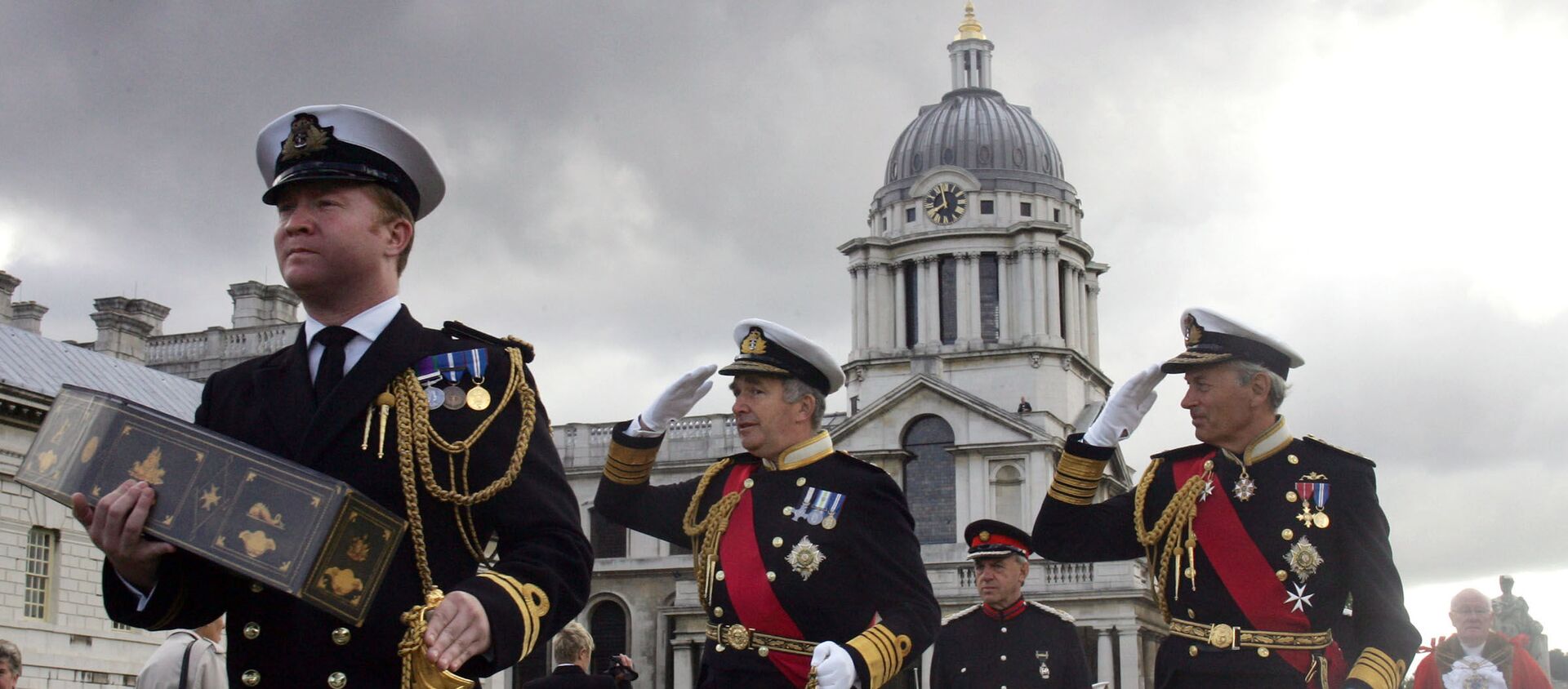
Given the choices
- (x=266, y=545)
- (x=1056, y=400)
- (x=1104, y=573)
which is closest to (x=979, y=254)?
(x=1056, y=400)

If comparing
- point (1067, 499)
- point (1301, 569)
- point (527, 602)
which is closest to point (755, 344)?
point (1067, 499)

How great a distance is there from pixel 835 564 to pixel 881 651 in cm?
68

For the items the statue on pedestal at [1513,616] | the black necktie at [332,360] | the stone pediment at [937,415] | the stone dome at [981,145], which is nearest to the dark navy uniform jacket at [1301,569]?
the black necktie at [332,360]

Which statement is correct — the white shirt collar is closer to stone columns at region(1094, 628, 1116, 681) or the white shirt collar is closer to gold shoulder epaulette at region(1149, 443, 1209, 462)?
gold shoulder epaulette at region(1149, 443, 1209, 462)

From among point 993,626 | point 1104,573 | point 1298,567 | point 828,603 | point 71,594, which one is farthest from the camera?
point 1104,573

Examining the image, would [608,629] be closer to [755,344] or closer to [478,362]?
[755,344]

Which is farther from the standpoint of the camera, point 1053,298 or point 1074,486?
point 1053,298

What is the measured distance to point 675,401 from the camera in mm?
8680

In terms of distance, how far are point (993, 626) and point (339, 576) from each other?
9.46 meters

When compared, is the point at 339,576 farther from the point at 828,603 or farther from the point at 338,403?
the point at 828,603

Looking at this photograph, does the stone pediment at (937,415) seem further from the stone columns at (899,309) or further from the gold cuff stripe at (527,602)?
the gold cuff stripe at (527,602)

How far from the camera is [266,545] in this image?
416 centimetres

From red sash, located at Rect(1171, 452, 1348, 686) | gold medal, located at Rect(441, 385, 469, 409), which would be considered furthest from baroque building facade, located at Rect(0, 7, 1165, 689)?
gold medal, located at Rect(441, 385, 469, 409)

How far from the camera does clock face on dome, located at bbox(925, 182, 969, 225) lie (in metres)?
65.6
